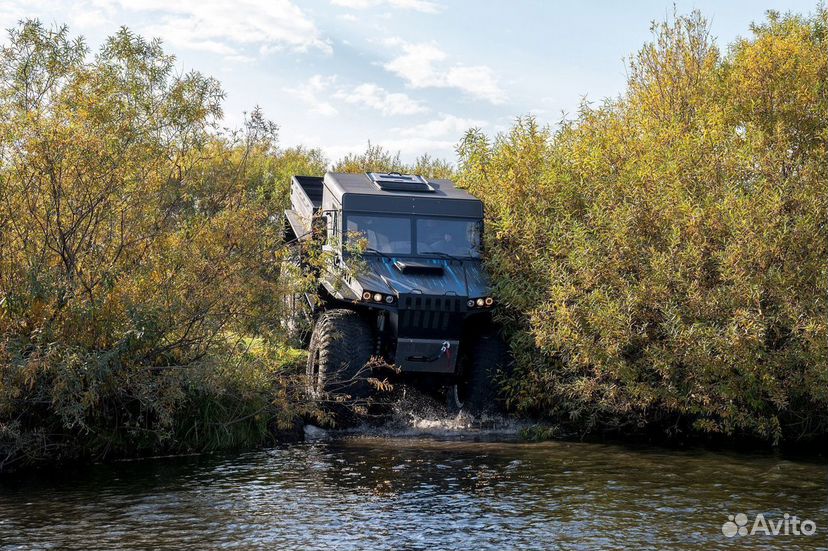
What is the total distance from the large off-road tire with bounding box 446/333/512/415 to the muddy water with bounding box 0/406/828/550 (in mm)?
1199

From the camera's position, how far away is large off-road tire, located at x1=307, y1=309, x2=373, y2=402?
12.9 metres

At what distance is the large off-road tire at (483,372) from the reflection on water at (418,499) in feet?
4.27

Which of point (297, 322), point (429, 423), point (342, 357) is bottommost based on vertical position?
point (429, 423)

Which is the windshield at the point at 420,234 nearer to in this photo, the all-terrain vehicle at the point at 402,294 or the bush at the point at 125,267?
the all-terrain vehicle at the point at 402,294

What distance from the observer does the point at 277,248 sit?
12453 mm

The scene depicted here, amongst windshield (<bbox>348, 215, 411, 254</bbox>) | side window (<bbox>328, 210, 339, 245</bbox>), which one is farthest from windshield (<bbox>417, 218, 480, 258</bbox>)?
side window (<bbox>328, 210, 339, 245</bbox>)

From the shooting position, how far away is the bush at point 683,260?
462 inches

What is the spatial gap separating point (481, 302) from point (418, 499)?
4.31m

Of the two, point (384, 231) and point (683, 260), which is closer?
point (683, 260)

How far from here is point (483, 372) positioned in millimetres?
13562

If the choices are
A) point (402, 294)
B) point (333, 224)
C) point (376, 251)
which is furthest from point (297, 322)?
point (333, 224)

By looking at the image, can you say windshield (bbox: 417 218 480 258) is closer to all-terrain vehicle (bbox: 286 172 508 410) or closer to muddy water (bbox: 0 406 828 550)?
all-terrain vehicle (bbox: 286 172 508 410)

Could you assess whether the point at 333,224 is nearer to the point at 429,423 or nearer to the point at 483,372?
the point at 483,372

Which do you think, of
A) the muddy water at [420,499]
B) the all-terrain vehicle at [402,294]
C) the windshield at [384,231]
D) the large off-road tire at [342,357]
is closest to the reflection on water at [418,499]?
the muddy water at [420,499]
